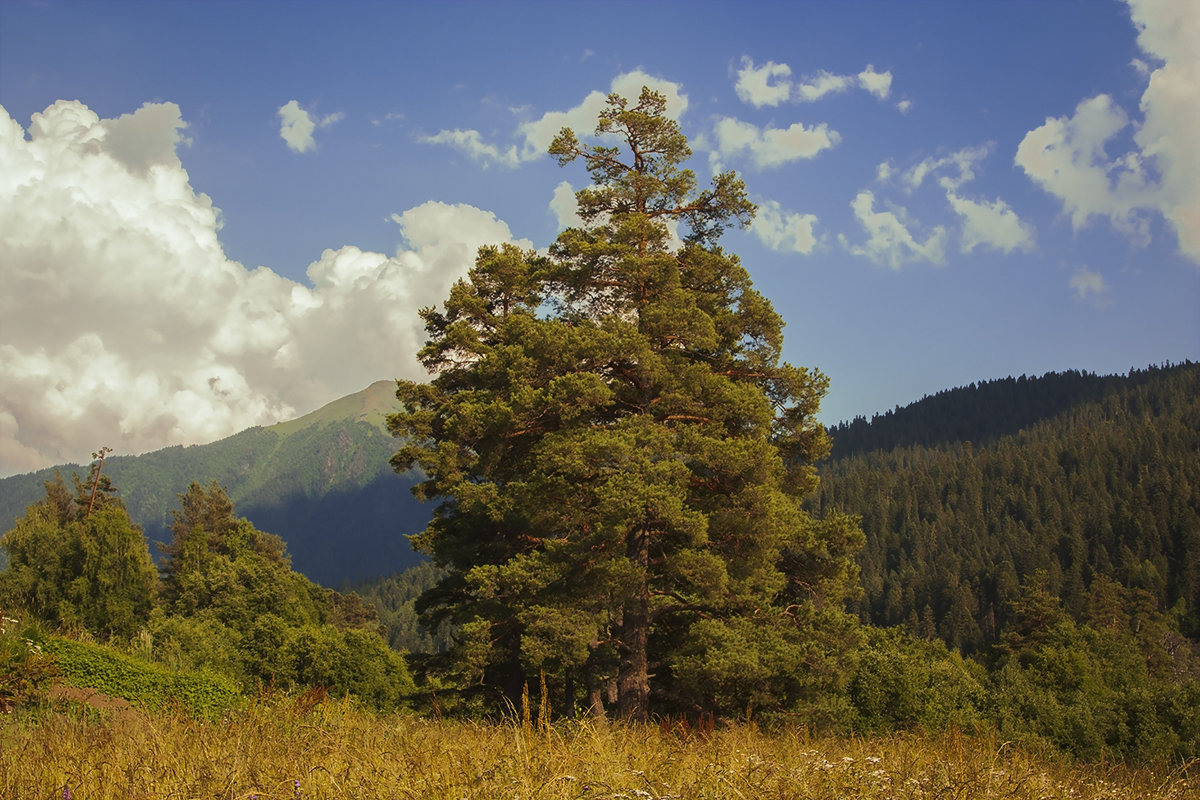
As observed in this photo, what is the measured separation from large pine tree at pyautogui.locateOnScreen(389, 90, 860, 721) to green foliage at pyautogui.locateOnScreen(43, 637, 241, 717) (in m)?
5.23

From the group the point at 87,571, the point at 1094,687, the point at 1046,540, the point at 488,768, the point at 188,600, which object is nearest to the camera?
the point at 488,768

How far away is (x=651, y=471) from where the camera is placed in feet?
47.4

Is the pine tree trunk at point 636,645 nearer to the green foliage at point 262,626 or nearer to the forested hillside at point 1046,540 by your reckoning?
the green foliage at point 262,626

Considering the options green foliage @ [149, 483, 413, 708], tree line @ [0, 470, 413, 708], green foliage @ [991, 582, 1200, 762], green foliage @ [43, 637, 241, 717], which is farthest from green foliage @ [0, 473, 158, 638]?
green foliage @ [991, 582, 1200, 762]

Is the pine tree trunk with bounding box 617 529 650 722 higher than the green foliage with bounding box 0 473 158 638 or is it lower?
lower

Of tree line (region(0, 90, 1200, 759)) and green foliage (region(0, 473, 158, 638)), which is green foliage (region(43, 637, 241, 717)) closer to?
tree line (region(0, 90, 1200, 759))

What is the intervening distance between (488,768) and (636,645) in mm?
10858

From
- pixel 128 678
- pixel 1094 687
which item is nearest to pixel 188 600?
pixel 128 678

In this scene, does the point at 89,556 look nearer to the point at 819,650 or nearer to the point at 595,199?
the point at 595,199

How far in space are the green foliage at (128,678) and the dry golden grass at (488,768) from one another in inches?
162

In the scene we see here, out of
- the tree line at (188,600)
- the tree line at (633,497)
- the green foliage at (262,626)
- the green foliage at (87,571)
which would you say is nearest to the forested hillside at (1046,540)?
the green foliage at (262,626)

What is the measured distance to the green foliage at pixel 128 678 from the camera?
1134cm

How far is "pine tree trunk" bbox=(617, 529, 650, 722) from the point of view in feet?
50.6

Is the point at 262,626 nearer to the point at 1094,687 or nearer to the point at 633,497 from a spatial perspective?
the point at 633,497
